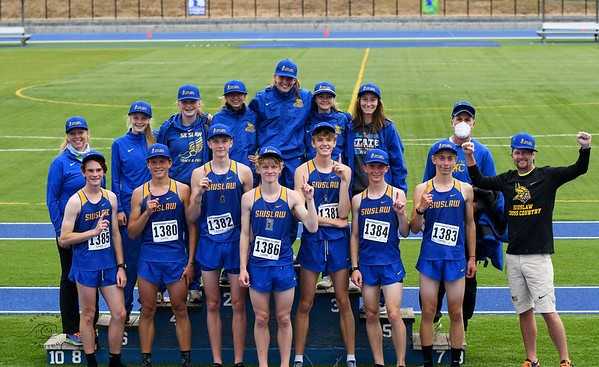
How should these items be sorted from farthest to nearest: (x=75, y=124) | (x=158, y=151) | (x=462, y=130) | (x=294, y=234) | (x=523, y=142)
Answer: (x=75, y=124) < (x=294, y=234) < (x=462, y=130) < (x=158, y=151) < (x=523, y=142)

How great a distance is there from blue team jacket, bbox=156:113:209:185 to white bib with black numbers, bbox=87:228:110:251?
1202 mm

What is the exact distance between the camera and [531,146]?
10.4 m

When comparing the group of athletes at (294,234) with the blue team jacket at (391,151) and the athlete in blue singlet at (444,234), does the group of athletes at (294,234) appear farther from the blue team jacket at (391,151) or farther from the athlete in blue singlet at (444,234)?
the blue team jacket at (391,151)

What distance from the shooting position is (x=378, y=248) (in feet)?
34.9

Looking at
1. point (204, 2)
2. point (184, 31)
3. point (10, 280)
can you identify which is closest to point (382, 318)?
point (10, 280)

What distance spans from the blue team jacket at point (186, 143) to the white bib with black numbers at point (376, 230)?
188 cm

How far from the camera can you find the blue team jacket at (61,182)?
11070 millimetres

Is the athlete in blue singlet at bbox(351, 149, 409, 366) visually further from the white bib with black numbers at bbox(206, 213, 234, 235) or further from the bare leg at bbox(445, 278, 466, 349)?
the white bib with black numbers at bbox(206, 213, 234, 235)

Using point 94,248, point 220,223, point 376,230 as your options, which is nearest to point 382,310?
point 376,230

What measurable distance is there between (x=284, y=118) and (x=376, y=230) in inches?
64.2

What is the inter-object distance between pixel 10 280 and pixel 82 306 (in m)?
4.28

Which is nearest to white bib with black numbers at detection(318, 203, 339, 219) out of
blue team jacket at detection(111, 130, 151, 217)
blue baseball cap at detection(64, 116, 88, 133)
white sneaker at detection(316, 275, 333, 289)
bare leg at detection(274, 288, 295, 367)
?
bare leg at detection(274, 288, 295, 367)

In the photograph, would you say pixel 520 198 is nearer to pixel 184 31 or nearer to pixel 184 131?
pixel 184 131

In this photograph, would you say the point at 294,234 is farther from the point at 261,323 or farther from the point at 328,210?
the point at 261,323
